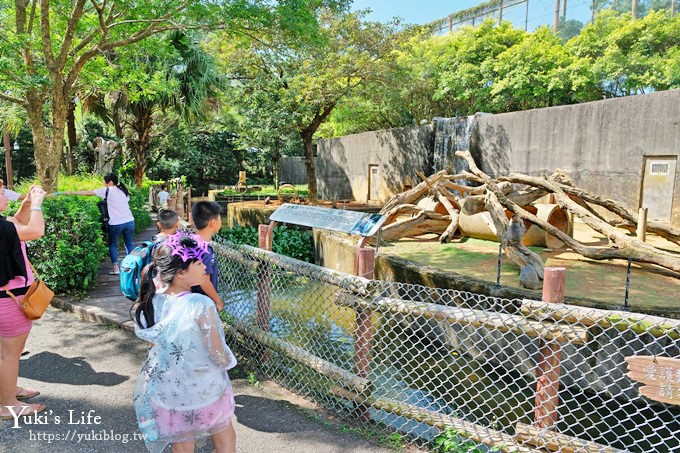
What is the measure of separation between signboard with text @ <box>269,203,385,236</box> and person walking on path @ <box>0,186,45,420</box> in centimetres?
236

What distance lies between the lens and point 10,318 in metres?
3.07

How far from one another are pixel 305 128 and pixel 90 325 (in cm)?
1118

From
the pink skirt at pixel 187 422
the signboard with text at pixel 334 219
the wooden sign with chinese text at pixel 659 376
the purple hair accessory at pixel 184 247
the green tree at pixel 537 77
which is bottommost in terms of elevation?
the pink skirt at pixel 187 422

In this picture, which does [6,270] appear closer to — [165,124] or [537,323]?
[537,323]

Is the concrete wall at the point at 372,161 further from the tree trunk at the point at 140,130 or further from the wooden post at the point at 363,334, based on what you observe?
the wooden post at the point at 363,334

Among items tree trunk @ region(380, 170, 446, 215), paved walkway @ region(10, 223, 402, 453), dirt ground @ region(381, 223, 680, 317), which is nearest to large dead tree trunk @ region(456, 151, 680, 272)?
dirt ground @ region(381, 223, 680, 317)

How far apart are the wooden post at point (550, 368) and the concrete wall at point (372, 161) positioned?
13.5 m

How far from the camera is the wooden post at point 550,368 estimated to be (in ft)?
8.32

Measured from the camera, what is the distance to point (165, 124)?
75.9ft

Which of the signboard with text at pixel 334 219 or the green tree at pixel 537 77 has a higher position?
the green tree at pixel 537 77

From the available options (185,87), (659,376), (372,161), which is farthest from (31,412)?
(372,161)

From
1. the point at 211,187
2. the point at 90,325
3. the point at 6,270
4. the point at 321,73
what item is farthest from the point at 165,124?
the point at 6,270

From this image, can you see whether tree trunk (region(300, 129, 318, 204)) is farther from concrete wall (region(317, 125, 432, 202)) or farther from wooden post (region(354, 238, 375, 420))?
wooden post (region(354, 238, 375, 420))

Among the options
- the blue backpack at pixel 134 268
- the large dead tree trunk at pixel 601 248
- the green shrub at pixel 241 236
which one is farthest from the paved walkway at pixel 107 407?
the green shrub at pixel 241 236
